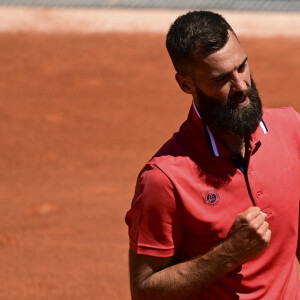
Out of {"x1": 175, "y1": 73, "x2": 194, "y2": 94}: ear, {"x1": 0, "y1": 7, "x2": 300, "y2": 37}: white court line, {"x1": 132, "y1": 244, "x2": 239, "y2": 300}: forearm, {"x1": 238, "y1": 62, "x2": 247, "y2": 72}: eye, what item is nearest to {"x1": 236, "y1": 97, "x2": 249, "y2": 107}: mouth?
{"x1": 238, "y1": 62, "x2": 247, "y2": 72}: eye

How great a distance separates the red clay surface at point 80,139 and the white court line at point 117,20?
321 millimetres

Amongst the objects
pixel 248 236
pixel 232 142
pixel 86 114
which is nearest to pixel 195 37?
pixel 232 142

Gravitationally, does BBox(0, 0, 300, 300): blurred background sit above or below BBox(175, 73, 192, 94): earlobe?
below

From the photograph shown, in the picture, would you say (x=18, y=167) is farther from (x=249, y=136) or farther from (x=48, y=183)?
(x=249, y=136)

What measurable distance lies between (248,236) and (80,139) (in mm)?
7444

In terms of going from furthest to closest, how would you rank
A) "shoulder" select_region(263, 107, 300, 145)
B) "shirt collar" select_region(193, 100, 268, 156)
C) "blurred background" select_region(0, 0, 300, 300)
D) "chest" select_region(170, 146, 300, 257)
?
1. "blurred background" select_region(0, 0, 300, 300)
2. "shoulder" select_region(263, 107, 300, 145)
3. "shirt collar" select_region(193, 100, 268, 156)
4. "chest" select_region(170, 146, 300, 257)

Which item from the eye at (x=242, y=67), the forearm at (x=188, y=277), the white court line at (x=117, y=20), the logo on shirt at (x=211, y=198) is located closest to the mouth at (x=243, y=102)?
the eye at (x=242, y=67)

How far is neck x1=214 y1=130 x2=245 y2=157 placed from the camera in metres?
3.67

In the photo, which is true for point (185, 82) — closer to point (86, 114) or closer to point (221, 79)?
point (221, 79)

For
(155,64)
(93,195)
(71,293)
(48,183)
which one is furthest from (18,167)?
(155,64)

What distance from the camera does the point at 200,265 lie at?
137 inches

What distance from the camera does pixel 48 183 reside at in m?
9.43

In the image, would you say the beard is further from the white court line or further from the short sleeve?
the white court line

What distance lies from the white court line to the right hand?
1079cm
